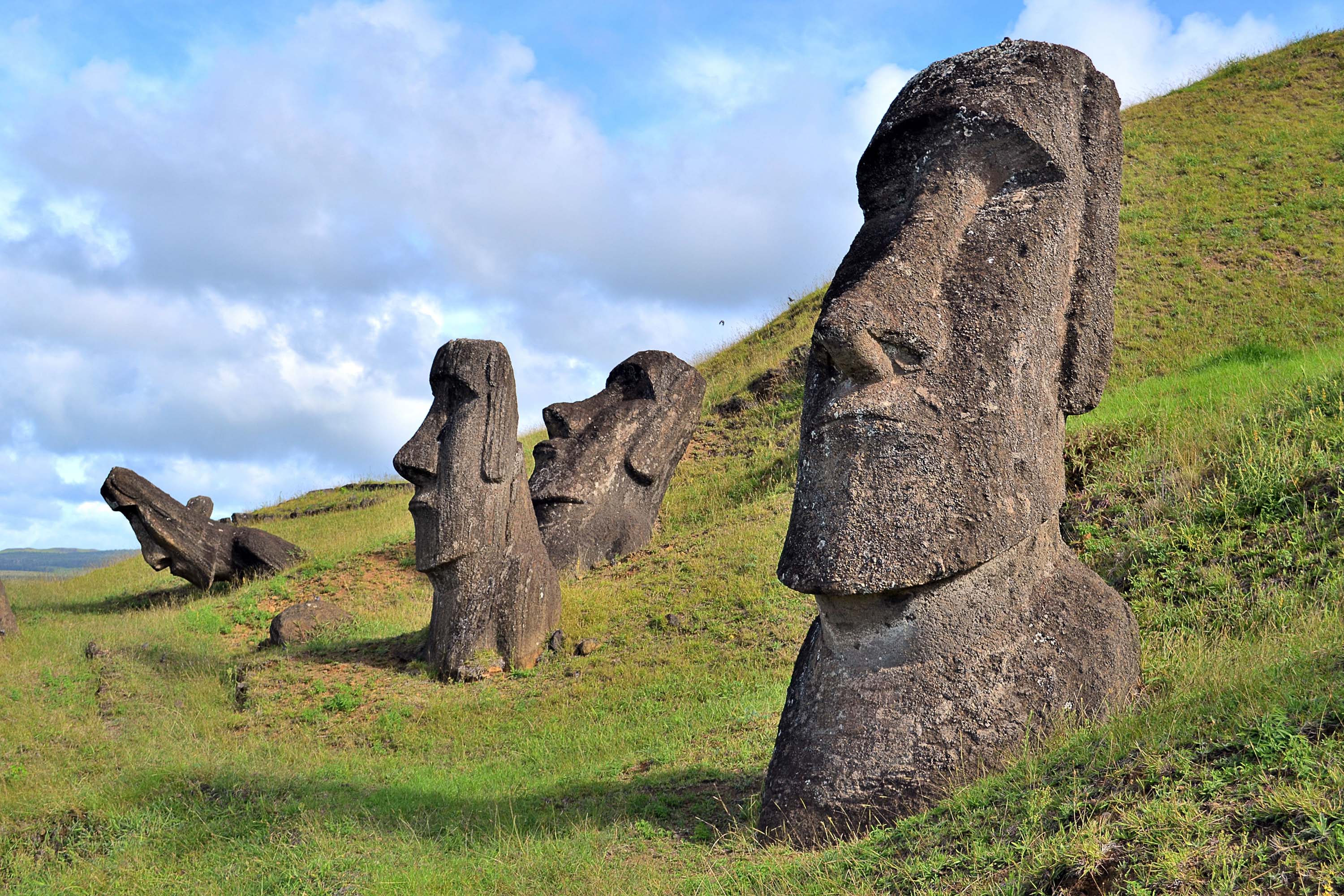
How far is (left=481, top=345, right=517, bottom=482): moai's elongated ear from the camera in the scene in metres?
11.9

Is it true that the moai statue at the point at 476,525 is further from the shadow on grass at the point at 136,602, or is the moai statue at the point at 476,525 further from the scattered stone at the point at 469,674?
the shadow on grass at the point at 136,602

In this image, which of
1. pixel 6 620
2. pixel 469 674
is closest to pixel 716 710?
pixel 469 674

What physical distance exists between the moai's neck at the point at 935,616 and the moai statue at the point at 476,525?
277 inches

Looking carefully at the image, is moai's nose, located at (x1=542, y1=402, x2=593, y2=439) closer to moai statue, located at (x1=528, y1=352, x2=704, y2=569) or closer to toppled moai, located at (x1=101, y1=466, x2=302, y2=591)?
moai statue, located at (x1=528, y1=352, x2=704, y2=569)

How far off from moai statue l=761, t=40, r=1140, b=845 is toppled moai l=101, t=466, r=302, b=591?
1437cm

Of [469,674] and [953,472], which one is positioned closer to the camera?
[953,472]

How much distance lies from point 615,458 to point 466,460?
184 inches

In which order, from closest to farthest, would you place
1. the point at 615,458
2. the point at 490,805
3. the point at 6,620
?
the point at 490,805
the point at 6,620
the point at 615,458

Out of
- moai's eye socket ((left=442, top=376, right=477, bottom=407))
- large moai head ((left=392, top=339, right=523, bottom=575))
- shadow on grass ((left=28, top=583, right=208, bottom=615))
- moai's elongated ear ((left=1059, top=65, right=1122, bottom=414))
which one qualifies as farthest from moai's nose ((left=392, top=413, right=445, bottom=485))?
moai's elongated ear ((left=1059, top=65, right=1122, bottom=414))

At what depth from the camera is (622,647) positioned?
460 inches

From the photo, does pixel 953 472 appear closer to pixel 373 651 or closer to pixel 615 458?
pixel 373 651

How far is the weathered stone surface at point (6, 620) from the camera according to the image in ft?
48.4

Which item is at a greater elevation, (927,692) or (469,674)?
(927,692)

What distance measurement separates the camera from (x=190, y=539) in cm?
1744
